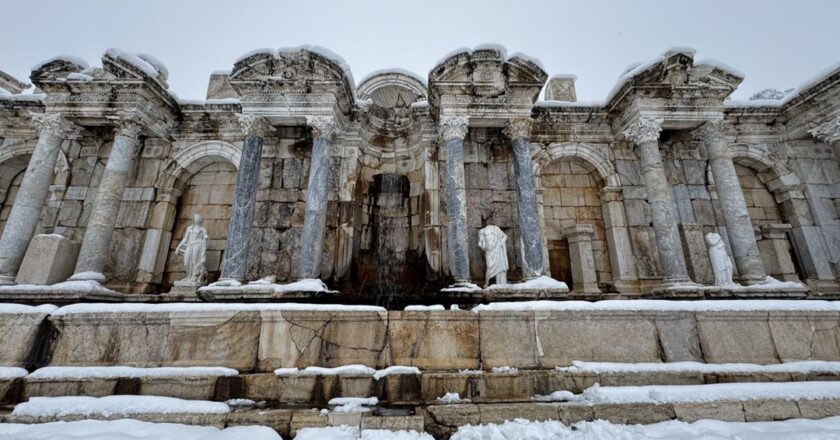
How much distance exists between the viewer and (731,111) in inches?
404

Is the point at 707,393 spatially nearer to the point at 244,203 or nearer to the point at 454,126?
the point at 454,126

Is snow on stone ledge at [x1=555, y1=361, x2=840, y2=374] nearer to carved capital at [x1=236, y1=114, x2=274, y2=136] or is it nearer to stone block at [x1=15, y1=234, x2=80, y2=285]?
carved capital at [x1=236, y1=114, x2=274, y2=136]

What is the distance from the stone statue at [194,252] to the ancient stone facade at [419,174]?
1.00m

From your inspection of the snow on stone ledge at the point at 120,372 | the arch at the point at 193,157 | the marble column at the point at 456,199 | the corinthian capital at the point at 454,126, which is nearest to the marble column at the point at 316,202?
the corinthian capital at the point at 454,126

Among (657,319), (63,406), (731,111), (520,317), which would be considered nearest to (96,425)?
(63,406)

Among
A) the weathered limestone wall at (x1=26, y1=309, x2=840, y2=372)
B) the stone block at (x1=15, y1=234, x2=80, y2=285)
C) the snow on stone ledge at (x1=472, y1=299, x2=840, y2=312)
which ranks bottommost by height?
the weathered limestone wall at (x1=26, y1=309, x2=840, y2=372)

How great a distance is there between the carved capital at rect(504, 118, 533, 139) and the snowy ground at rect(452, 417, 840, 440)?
6744 mm

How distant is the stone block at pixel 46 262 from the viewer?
7660mm

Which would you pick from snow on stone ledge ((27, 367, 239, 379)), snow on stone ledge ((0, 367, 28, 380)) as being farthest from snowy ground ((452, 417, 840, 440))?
snow on stone ledge ((0, 367, 28, 380))

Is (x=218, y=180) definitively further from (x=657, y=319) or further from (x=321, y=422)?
(x=657, y=319)

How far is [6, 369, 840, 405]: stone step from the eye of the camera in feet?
13.3

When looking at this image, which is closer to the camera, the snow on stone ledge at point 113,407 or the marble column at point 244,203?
the snow on stone ledge at point 113,407

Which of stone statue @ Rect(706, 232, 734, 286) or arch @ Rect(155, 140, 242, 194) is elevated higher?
arch @ Rect(155, 140, 242, 194)

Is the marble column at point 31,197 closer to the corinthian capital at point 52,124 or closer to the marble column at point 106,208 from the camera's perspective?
the corinthian capital at point 52,124
